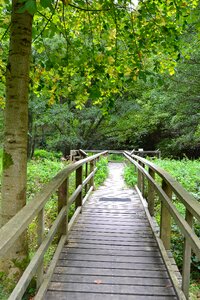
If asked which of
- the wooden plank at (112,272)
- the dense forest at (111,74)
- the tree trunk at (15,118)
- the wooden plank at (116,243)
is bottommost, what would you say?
the wooden plank at (112,272)

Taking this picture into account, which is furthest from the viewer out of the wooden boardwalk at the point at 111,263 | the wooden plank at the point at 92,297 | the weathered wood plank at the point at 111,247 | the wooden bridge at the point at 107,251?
the weathered wood plank at the point at 111,247

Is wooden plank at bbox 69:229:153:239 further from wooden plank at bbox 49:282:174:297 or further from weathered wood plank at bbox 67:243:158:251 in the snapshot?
wooden plank at bbox 49:282:174:297

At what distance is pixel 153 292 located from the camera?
3174 mm

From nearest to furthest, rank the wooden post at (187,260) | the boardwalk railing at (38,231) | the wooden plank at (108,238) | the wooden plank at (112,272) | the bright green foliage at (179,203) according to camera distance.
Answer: the boardwalk railing at (38,231)
the wooden post at (187,260)
the wooden plank at (112,272)
the wooden plank at (108,238)
the bright green foliage at (179,203)

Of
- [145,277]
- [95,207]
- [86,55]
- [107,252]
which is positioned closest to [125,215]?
[95,207]

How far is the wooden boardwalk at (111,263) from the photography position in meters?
3.17

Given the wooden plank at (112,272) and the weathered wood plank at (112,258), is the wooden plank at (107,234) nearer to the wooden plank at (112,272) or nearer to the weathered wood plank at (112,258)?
the weathered wood plank at (112,258)

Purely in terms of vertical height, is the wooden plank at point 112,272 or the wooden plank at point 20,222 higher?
the wooden plank at point 20,222

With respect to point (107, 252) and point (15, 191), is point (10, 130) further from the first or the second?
point (107, 252)

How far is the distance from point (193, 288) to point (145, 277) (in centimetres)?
141

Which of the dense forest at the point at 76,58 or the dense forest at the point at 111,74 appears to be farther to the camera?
the dense forest at the point at 111,74

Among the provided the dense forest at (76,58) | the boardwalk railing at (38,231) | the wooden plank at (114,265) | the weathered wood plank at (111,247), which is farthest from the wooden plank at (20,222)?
the weathered wood plank at (111,247)

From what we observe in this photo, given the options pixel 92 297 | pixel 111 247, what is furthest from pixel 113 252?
pixel 92 297

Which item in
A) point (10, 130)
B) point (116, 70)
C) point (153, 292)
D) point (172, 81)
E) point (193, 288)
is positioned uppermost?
point (172, 81)
